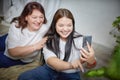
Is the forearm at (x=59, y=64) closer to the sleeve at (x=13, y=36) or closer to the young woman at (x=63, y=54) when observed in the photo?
the young woman at (x=63, y=54)

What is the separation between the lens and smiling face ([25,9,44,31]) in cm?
83

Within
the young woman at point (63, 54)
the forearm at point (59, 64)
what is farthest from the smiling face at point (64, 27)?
the forearm at point (59, 64)

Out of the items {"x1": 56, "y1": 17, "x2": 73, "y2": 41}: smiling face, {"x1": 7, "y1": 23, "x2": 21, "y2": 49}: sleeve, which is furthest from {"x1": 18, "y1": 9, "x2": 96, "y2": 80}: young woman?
{"x1": 7, "y1": 23, "x2": 21, "y2": 49}: sleeve

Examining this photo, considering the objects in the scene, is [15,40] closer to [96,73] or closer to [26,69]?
[26,69]

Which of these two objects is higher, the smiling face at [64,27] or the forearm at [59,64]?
the smiling face at [64,27]

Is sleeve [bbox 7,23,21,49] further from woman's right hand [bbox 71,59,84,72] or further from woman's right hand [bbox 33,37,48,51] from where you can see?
woman's right hand [bbox 71,59,84,72]

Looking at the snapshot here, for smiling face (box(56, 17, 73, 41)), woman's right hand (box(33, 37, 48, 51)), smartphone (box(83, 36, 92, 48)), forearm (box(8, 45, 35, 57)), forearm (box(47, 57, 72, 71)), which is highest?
A: smiling face (box(56, 17, 73, 41))

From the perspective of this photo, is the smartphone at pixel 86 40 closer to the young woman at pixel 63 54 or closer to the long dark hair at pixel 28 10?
the young woman at pixel 63 54

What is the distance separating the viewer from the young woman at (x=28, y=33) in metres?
0.83

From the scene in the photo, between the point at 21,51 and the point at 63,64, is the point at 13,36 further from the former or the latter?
the point at 63,64

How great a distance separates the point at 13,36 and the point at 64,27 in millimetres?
253

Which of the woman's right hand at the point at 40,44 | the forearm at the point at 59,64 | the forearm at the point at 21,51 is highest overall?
the woman's right hand at the point at 40,44

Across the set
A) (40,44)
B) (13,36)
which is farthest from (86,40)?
(13,36)

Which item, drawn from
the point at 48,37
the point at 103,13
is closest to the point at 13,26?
the point at 48,37
